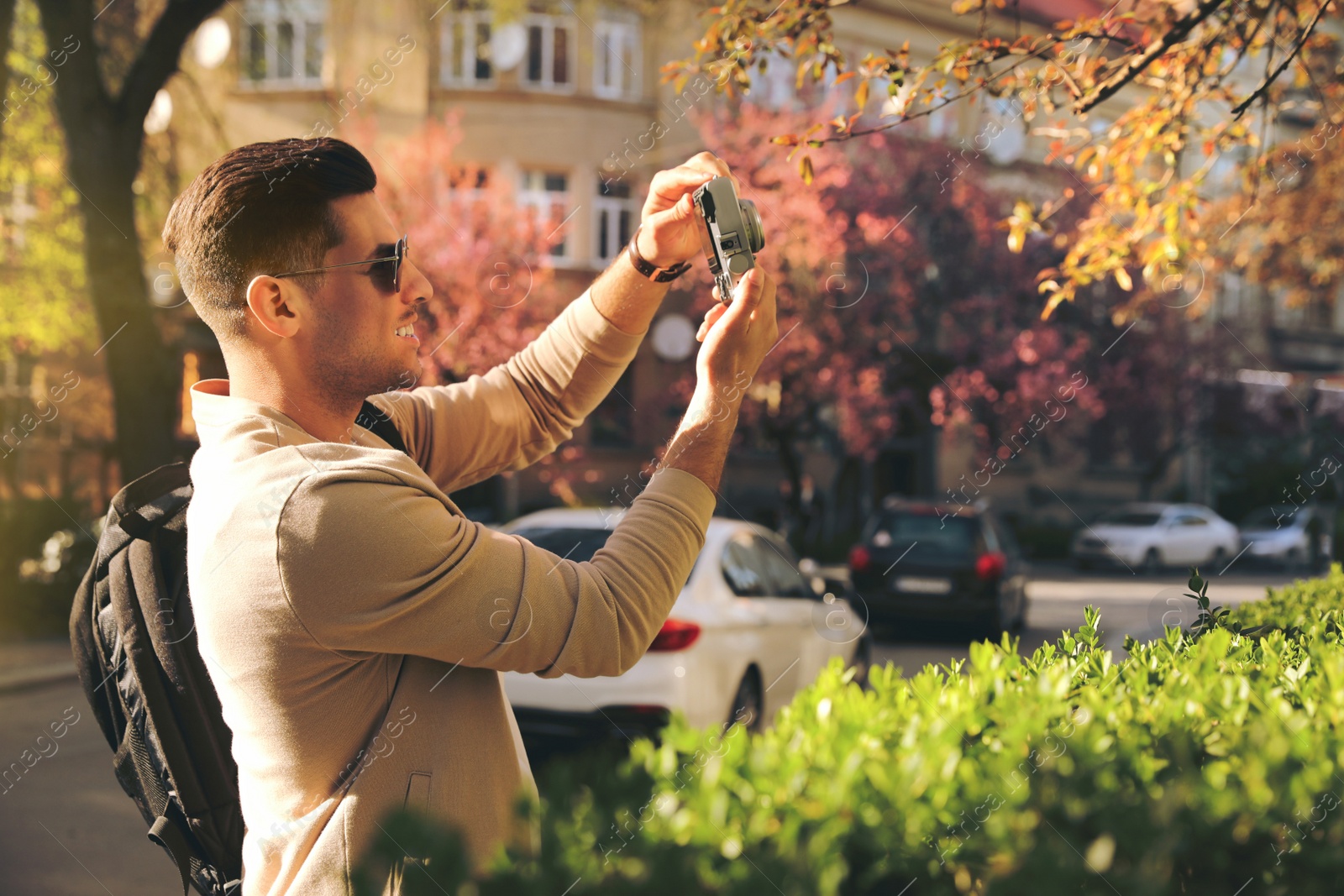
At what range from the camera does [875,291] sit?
21.2m

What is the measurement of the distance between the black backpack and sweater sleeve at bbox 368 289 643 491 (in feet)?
1.79

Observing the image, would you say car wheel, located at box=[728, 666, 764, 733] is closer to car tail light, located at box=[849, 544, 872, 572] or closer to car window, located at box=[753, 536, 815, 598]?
car window, located at box=[753, 536, 815, 598]

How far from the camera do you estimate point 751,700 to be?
7.35m

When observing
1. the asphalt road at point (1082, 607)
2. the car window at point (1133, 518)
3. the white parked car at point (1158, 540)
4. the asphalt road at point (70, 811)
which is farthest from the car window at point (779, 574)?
the car window at point (1133, 518)

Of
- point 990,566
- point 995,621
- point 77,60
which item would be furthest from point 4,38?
point 995,621

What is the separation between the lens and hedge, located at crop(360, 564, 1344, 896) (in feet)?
3.76

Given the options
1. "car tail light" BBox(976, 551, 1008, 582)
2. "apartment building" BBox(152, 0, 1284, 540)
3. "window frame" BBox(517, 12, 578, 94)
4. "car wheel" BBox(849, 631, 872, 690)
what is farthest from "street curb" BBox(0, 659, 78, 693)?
"window frame" BBox(517, 12, 578, 94)

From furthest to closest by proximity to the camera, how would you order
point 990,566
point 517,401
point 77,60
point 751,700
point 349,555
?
point 990,566, point 77,60, point 751,700, point 517,401, point 349,555

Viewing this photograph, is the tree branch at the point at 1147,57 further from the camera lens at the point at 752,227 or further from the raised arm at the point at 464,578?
the raised arm at the point at 464,578

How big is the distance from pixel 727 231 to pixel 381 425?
833 millimetres

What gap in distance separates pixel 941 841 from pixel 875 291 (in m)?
20.5

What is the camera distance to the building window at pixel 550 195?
2300 cm

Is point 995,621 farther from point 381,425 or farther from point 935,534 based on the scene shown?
point 381,425

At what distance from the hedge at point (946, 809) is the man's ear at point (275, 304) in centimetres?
94
